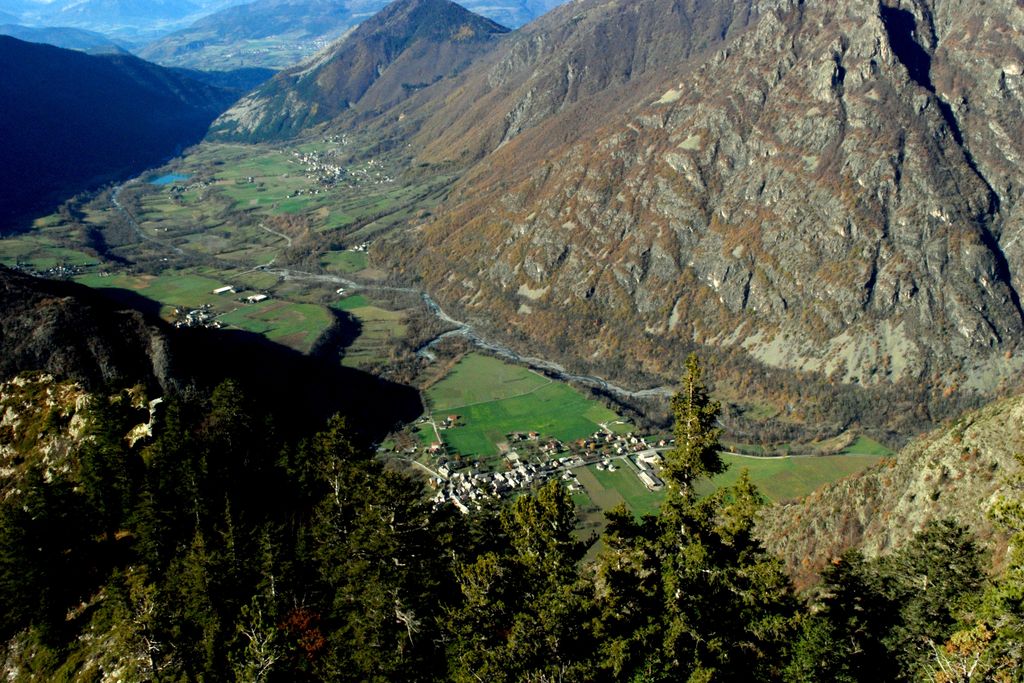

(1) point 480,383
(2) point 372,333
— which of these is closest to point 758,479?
(1) point 480,383

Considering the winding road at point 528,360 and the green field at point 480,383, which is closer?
the green field at point 480,383

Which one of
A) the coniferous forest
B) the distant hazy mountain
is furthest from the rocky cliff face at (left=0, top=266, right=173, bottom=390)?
the distant hazy mountain

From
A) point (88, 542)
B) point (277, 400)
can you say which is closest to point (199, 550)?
point (88, 542)

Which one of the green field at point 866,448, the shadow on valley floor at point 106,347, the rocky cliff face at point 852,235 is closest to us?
the shadow on valley floor at point 106,347

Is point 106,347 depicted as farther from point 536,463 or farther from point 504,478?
point 536,463

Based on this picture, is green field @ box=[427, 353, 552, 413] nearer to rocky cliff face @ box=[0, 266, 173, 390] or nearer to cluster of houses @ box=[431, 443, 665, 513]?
cluster of houses @ box=[431, 443, 665, 513]

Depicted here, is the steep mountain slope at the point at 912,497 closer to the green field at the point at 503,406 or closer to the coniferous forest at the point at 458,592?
the coniferous forest at the point at 458,592

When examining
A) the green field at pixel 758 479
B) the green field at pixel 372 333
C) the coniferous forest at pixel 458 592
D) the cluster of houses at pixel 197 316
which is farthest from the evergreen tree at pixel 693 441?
the cluster of houses at pixel 197 316
